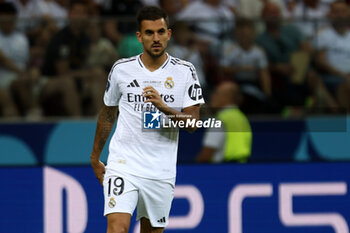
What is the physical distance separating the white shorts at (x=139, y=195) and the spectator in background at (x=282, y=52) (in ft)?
9.81

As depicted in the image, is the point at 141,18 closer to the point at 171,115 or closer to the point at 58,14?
the point at 171,115

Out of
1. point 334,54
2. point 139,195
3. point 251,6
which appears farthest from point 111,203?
point 251,6

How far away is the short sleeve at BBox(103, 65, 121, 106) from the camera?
465 cm

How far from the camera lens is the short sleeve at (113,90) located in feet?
15.3

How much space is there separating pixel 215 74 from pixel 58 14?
2167 mm

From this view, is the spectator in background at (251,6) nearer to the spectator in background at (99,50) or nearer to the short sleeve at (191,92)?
the spectator in background at (99,50)

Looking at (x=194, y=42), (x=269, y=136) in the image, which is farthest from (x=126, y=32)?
(x=269, y=136)

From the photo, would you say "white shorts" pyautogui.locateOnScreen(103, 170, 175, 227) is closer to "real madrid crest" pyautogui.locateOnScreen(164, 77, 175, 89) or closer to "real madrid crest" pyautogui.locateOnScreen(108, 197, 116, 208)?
"real madrid crest" pyautogui.locateOnScreen(108, 197, 116, 208)

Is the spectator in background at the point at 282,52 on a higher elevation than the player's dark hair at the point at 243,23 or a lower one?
lower

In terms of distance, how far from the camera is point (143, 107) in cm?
457

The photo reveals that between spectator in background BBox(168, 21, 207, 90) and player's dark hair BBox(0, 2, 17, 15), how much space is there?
204 cm

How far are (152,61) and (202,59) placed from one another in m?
2.68

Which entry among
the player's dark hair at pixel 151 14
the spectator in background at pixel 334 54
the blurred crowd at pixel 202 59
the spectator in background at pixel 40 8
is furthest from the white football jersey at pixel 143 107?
the spectator in background at pixel 40 8

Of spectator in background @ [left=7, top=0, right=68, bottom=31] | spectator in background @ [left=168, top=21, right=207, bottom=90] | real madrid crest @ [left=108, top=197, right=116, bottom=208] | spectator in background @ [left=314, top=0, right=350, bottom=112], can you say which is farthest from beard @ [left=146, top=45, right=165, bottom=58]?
spectator in background @ [left=7, top=0, right=68, bottom=31]
